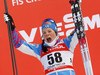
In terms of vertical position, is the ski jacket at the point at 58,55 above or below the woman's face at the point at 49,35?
below

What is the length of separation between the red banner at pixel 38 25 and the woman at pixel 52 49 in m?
0.56

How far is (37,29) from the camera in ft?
8.66

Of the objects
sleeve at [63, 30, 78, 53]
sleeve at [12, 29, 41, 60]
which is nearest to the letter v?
sleeve at [12, 29, 41, 60]

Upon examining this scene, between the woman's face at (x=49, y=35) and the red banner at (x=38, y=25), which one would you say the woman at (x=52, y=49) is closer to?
the woman's face at (x=49, y=35)

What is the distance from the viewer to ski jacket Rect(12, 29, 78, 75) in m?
1.95

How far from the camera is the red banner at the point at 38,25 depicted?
2.57m

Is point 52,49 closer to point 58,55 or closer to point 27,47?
point 58,55

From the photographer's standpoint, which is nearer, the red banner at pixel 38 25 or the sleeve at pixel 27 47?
the sleeve at pixel 27 47

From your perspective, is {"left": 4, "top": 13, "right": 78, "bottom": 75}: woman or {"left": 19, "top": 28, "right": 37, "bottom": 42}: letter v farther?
{"left": 19, "top": 28, "right": 37, "bottom": 42}: letter v

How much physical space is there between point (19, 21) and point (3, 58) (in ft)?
1.26

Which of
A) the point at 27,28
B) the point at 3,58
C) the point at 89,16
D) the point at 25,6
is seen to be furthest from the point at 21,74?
the point at 89,16

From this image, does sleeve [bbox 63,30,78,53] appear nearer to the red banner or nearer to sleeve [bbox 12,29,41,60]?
sleeve [bbox 12,29,41,60]

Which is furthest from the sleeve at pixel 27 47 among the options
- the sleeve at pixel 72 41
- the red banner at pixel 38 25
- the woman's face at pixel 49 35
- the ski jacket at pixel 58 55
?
the red banner at pixel 38 25

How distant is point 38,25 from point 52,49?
0.69 meters
